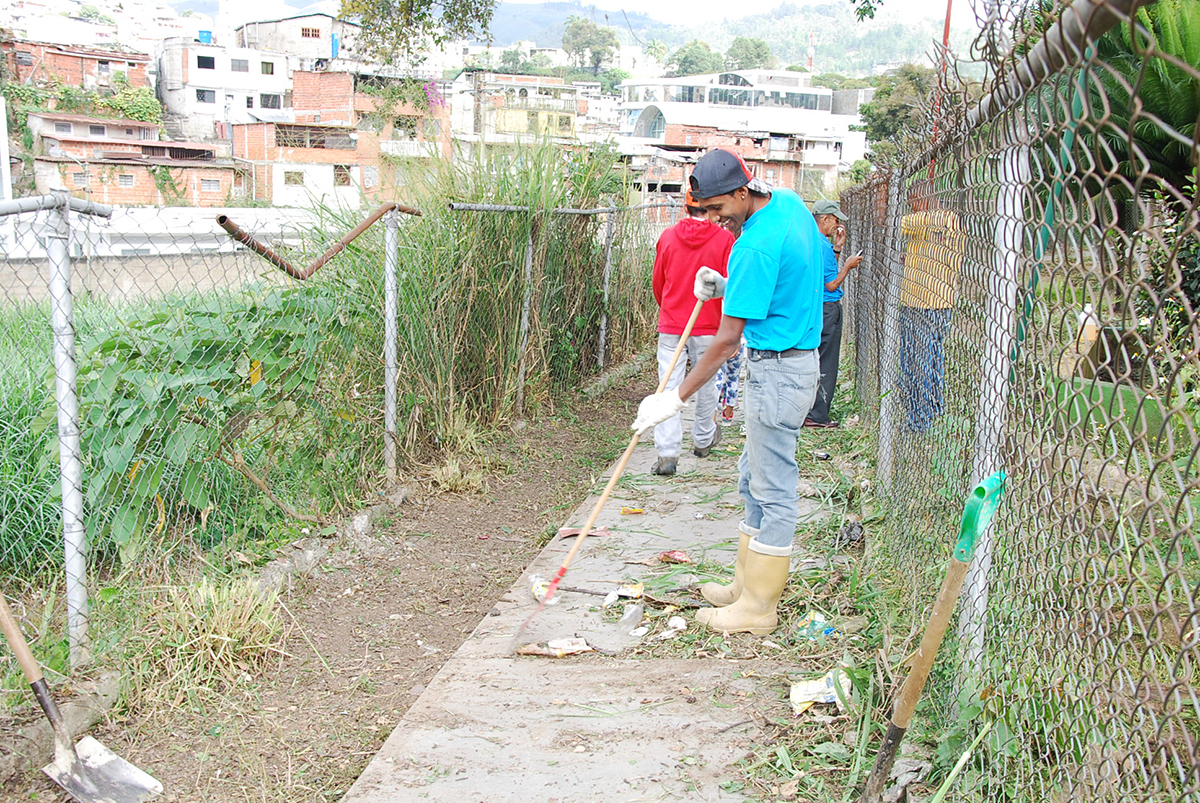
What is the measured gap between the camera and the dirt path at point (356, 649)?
10.8 feet

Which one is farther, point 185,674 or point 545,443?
point 545,443

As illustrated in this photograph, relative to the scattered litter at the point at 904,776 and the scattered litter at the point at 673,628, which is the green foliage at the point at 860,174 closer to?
the scattered litter at the point at 673,628

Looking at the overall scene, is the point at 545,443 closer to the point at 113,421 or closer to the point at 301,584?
the point at 301,584

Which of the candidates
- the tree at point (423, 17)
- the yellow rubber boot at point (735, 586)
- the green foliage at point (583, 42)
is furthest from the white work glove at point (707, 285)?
the green foliage at point (583, 42)

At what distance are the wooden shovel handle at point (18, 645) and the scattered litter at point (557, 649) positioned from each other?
1.82 metres

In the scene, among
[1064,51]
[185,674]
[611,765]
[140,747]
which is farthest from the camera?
[185,674]

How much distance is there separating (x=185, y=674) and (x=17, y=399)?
7.25ft

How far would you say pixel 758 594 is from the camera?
13.2 ft

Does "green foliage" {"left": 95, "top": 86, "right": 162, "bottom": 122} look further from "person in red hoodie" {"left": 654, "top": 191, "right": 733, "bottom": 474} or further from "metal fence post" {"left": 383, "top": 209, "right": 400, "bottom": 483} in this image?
"person in red hoodie" {"left": 654, "top": 191, "right": 733, "bottom": 474}

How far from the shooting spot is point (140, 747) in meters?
3.36

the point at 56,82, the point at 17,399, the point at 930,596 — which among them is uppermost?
the point at 56,82

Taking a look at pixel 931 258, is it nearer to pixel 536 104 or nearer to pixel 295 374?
pixel 295 374

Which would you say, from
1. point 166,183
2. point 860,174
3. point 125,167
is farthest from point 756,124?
point 860,174

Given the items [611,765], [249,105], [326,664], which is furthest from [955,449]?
[249,105]
